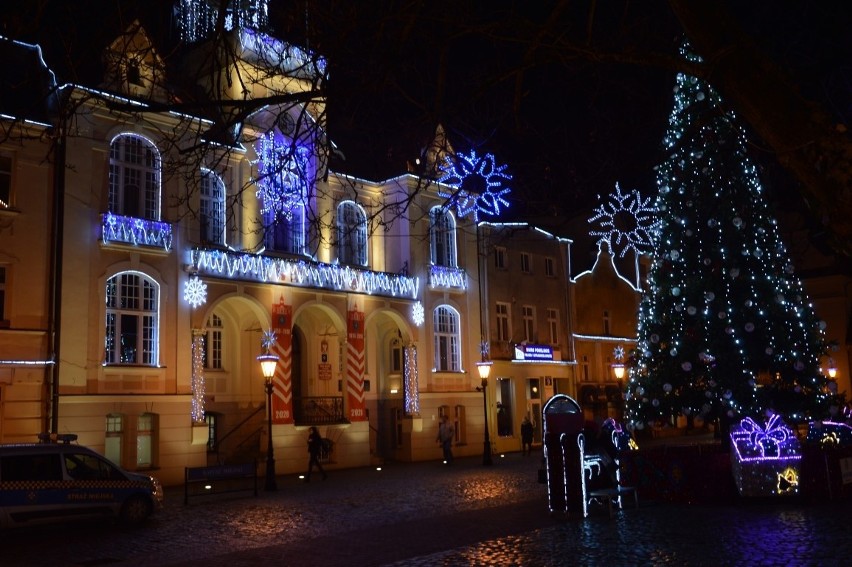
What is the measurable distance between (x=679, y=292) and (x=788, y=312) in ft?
8.59

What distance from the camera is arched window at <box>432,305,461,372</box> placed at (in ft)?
124

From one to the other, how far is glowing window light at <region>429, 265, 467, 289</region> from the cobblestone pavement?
16620mm

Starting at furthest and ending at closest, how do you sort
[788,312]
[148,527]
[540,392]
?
1. [540,392]
2. [788,312]
3. [148,527]

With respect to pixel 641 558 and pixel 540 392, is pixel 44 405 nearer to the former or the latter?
pixel 641 558

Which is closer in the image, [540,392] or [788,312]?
[788,312]

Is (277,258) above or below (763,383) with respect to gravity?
above

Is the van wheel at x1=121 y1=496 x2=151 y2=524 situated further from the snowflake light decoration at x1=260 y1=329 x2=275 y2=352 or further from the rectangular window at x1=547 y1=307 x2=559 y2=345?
the rectangular window at x1=547 y1=307 x2=559 y2=345

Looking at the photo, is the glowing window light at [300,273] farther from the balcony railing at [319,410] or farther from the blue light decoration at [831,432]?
the blue light decoration at [831,432]

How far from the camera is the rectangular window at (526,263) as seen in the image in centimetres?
4309

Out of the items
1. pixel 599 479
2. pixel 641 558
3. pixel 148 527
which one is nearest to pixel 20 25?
pixel 641 558

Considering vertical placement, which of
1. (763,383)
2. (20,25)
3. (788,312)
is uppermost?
(20,25)

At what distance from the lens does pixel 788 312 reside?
21.1m

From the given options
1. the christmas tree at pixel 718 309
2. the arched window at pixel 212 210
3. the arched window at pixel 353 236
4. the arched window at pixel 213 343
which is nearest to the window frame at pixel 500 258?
the arched window at pixel 353 236

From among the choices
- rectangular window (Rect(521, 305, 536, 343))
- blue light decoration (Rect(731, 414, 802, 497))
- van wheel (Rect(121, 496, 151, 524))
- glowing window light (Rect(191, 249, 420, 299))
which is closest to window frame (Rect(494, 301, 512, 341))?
rectangular window (Rect(521, 305, 536, 343))
